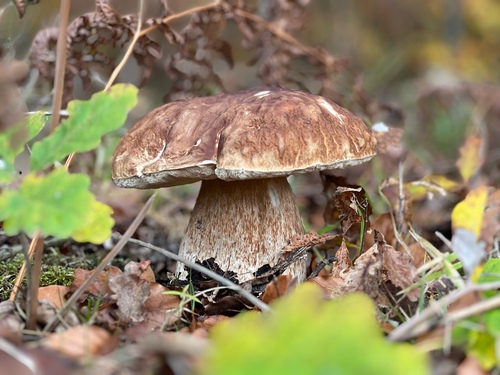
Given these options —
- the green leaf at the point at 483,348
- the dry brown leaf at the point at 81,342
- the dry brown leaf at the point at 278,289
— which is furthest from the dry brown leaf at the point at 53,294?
the green leaf at the point at 483,348

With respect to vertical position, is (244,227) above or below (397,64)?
below

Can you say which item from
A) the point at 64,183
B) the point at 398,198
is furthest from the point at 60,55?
the point at 398,198

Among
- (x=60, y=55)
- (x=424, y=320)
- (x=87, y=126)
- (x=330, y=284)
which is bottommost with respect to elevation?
(x=330, y=284)

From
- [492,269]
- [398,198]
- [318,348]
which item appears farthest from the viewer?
[398,198]

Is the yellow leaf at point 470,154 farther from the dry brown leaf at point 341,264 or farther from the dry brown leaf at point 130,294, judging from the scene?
the dry brown leaf at point 130,294

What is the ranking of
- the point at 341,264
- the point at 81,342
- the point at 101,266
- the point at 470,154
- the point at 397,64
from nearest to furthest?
the point at 81,342, the point at 101,266, the point at 341,264, the point at 470,154, the point at 397,64

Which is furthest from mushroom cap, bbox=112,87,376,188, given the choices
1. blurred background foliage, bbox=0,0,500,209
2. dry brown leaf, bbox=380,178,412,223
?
blurred background foliage, bbox=0,0,500,209

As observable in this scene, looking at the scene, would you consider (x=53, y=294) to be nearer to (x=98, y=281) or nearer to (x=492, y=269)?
(x=98, y=281)
